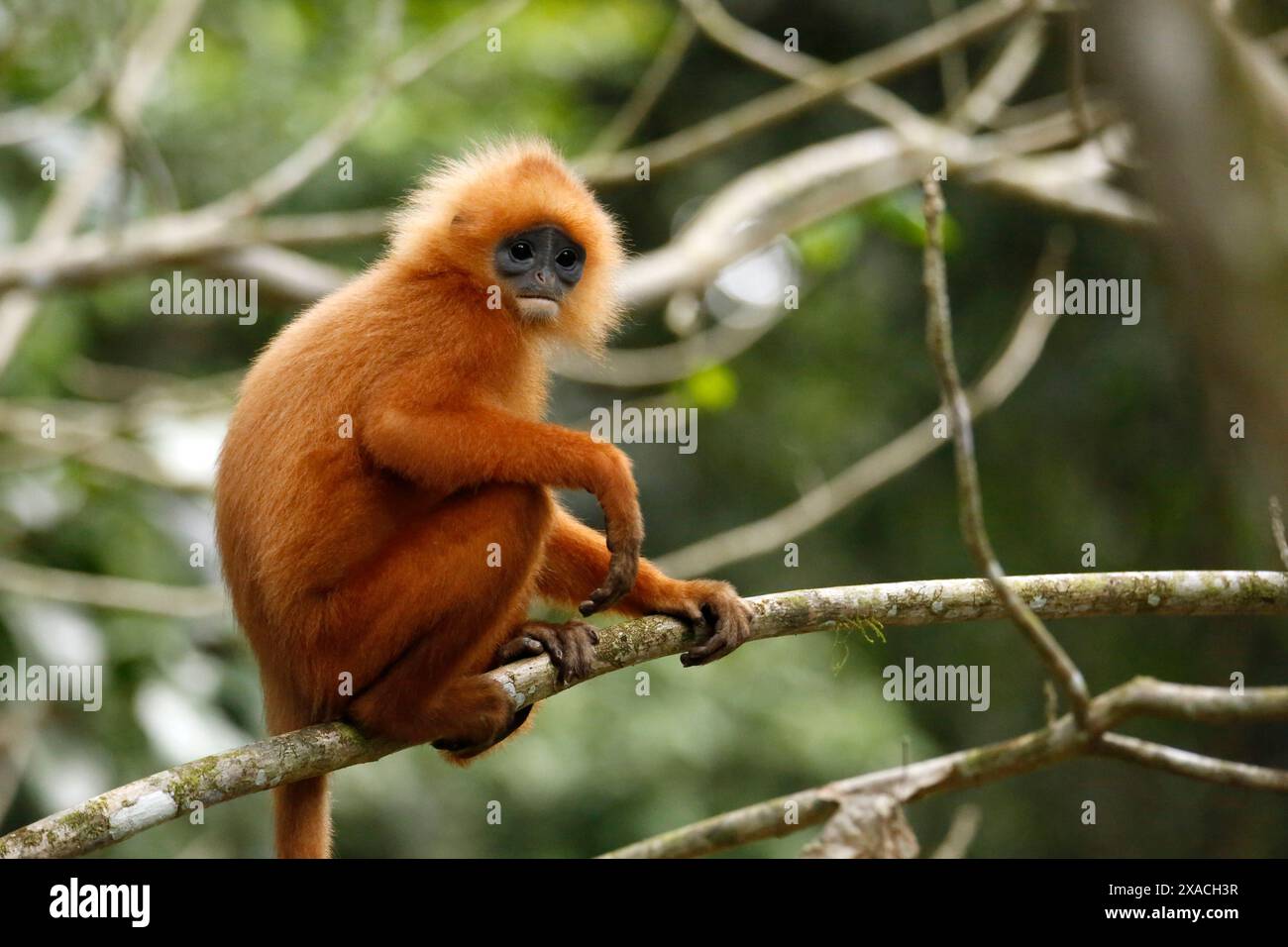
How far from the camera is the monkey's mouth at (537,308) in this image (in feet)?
15.9

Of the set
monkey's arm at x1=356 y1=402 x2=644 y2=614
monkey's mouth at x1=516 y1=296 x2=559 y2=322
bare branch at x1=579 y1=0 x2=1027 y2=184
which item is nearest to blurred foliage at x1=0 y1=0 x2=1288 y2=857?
bare branch at x1=579 y1=0 x2=1027 y2=184

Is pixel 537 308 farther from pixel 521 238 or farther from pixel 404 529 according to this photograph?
pixel 404 529

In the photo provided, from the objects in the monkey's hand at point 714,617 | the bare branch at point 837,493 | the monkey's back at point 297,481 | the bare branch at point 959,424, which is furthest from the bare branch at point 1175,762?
the bare branch at point 837,493

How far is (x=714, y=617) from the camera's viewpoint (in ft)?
14.7

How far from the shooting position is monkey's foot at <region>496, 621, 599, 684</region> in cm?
416

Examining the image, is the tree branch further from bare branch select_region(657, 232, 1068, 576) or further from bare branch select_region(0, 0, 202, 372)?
bare branch select_region(0, 0, 202, 372)

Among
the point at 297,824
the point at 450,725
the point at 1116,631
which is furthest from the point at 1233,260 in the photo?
the point at 1116,631

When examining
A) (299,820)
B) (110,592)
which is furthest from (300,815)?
(110,592)

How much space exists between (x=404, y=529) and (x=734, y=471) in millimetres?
10169

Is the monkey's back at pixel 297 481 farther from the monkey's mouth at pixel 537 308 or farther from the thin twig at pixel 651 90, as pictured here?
the thin twig at pixel 651 90

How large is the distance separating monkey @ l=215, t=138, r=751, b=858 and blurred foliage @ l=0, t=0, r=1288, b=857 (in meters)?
Answer: 3.97
